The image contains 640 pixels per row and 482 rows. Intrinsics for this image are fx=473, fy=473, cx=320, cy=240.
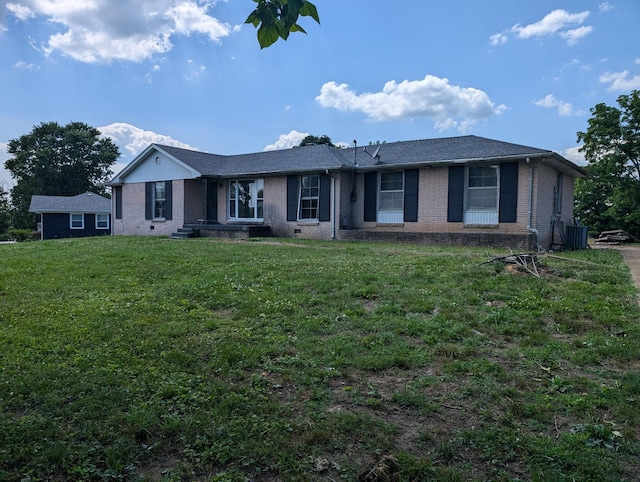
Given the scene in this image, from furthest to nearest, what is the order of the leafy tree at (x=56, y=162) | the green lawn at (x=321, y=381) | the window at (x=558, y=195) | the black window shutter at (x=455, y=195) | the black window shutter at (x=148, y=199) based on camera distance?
the leafy tree at (x=56, y=162) → the black window shutter at (x=148, y=199) → the window at (x=558, y=195) → the black window shutter at (x=455, y=195) → the green lawn at (x=321, y=381)

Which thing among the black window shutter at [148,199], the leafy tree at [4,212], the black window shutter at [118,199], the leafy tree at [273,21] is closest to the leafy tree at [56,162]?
the leafy tree at [4,212]

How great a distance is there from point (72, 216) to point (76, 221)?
0.46 meters

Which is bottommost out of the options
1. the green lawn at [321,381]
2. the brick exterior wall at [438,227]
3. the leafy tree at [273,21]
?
the green lawn at [321,381]

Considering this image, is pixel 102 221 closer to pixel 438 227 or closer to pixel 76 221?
pixel 76 221

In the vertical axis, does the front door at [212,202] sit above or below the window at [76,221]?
above

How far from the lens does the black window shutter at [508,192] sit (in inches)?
551

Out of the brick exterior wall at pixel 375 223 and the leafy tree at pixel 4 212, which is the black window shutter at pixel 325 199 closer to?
the brick exterior wall at pixel 375 223

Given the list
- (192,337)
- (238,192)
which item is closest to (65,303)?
(192,337)

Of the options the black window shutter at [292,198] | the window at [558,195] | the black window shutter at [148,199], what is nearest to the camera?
the window at [558,195]

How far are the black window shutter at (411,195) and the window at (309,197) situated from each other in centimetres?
341

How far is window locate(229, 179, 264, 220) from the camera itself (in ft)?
64.1

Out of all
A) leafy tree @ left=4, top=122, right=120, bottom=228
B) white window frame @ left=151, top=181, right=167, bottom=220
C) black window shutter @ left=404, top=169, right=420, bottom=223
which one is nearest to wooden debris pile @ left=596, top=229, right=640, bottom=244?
black window shutter @ left=404, top=169, right=420, bottom=223

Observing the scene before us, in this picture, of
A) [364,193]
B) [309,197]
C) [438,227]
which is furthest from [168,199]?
[438,227]

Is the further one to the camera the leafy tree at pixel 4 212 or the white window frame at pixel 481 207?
the leafy tree at pixel 4 212
